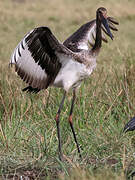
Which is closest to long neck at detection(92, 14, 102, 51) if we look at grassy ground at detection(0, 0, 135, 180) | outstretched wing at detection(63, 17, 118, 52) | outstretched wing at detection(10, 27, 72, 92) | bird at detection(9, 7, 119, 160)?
bird at detection(9, 7, 119, 160)

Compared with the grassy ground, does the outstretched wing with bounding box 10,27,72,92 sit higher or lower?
higher

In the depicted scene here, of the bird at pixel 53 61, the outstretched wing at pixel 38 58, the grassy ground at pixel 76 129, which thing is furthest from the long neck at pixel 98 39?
the grassy ground at pixel 76 129

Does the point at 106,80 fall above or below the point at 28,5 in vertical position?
above

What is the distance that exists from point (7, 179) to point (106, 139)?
1.20 m

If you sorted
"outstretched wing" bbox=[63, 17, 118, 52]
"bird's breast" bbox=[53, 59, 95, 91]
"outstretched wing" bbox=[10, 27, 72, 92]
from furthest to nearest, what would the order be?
"outstretched wing" bbox=[63, 17, 118, 52]
"bird's breast" bbox=[53, 59, 95, 91]
"outstretched wing" bbox=[10, 27, 72, 92]

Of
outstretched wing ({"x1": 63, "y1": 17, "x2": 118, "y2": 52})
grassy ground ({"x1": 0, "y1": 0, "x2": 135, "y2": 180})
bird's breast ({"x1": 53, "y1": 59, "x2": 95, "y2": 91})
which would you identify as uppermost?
outstretched wing ({"x1": 63, "y1": 17, "x2": 118, "y2": 52})

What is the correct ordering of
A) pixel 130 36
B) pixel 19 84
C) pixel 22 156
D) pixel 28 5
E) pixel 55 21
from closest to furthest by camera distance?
pixel 22 156 → pixel 19 84 → pixel 130 36 → pixel 55 21 → pixel 28 5

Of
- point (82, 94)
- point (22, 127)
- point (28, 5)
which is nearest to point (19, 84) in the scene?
point (82, 94)

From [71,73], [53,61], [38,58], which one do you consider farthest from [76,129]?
[38,58]

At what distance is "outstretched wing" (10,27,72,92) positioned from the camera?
14.6ft

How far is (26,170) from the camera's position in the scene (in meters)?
3.99

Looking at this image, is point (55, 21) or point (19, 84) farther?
point (55, 21)

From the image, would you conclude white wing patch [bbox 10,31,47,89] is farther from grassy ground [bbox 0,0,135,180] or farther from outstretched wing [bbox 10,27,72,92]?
grassy ground [bbox 0,0,135,180]

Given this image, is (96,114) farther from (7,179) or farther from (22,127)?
(7,179)
